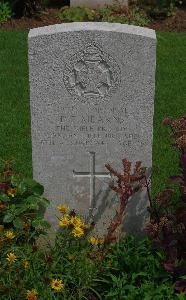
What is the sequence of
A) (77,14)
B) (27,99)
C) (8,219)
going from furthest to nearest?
(77,14), (27,99), (8,219)

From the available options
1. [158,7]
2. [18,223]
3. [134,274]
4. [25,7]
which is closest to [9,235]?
[18,223]

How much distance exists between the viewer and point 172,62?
8328mm

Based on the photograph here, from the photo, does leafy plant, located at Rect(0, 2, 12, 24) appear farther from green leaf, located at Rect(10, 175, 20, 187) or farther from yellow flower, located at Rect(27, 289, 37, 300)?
yellow flower, located at Rect(27, 289, 37, 300)

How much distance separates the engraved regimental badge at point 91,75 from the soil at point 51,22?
5.43 meters

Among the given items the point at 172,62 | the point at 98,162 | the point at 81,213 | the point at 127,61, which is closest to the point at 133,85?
the point at 127,61

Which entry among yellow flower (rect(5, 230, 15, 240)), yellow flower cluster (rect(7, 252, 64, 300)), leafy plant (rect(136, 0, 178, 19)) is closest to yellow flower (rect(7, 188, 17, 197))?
yellow flower (rect(5, 230, 15, 240))

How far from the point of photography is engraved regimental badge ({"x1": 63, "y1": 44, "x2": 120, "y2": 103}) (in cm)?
415

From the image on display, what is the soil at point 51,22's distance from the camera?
9.55 metres

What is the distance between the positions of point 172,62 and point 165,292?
15.3 feet

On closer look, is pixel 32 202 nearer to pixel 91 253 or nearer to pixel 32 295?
pixel 91 253

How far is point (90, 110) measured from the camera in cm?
430

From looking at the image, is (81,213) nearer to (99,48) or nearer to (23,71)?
(99,48)

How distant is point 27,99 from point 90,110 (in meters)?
3.04

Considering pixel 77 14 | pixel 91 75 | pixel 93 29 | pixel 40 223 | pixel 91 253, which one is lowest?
pixel 91 253
